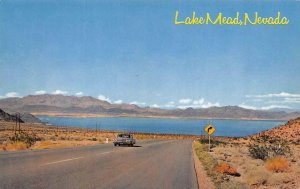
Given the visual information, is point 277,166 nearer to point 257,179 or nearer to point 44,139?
point 257,179

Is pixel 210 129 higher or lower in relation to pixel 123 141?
higher

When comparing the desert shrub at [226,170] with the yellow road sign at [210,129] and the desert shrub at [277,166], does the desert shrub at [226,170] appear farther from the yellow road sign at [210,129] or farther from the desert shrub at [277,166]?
the yellow road sign at [210,129]

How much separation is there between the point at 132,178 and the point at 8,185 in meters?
4.77

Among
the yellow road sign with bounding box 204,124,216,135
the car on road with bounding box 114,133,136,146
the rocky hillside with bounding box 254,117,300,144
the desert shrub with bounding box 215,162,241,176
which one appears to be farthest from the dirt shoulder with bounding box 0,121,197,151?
the rocky hillside with bounding box 254,117,300,144

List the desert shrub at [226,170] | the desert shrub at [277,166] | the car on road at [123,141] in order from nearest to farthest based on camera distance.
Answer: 1. the desert shrub at [226,170]
2. the desert shrub at [277,166]
3. the car on road at [123,141]

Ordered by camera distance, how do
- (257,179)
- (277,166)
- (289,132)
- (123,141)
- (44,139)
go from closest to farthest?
1. (257,179)
2. (277,166)
3. (123,141)
4. (44,139)
5. (289,132)

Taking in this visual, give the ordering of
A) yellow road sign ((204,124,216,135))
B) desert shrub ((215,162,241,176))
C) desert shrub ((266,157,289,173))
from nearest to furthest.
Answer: desert shrub ((215,162,241,176)) → desert shrub ((266,157,289,173)) → yellow road sign ((204,124,216,135))

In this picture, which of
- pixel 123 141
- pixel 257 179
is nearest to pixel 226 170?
pixel 257 179

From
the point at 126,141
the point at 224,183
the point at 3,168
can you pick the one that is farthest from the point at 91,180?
the point at 126,141

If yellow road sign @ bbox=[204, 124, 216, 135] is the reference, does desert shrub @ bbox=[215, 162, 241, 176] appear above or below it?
below

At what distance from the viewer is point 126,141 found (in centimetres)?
4166

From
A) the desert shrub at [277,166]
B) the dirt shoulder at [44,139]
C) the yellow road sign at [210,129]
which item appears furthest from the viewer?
the yellow road sign at [210,129]

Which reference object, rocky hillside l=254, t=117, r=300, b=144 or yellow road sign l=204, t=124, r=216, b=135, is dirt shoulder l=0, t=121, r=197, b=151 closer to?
yellow road sign l=204, t=124, r=216, b=135

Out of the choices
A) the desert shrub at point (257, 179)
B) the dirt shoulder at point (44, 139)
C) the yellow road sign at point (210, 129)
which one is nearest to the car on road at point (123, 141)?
the dirt shoulder at point (44, 139)
